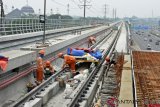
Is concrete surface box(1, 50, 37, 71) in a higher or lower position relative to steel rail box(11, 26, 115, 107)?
higher

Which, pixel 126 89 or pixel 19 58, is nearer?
pixel 126 89

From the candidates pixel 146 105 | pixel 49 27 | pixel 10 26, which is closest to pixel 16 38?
pixel 10 26

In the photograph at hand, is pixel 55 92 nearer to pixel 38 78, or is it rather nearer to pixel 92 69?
pixel 38 78

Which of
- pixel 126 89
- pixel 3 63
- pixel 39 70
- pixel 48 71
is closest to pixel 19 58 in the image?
pixel 39 70

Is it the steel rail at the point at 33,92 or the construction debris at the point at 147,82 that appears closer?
the steel rail at the point at 33,92

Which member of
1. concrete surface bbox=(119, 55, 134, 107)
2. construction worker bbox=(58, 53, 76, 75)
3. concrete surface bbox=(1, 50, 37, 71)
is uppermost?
concrete surface bbox=(1, 50, 37, 71)

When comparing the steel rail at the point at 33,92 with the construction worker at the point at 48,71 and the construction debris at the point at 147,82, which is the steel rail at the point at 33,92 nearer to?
the construction worker at the point at 48,71

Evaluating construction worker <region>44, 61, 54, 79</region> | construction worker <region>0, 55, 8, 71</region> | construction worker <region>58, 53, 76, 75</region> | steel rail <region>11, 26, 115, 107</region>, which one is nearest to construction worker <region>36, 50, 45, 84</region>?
steel rail <region>11, 26, 115, 107</region>

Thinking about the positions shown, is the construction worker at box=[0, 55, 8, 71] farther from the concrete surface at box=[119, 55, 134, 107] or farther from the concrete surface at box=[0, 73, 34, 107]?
the concrete surface at box=[119, 55, 134, 107]

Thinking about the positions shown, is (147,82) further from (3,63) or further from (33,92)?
(3,63)

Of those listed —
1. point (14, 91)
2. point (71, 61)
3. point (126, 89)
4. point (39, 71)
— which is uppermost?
point (71, 61)

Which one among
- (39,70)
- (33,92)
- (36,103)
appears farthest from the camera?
(39,70)

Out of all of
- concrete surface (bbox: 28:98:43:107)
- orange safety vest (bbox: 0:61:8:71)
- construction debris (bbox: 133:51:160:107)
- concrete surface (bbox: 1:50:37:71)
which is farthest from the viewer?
concrete surface (bbox: 1:50:37:71)

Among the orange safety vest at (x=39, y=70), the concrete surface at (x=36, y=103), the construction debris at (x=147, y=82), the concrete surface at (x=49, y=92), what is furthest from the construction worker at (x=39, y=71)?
the construction debris at (x=147, y=82)
